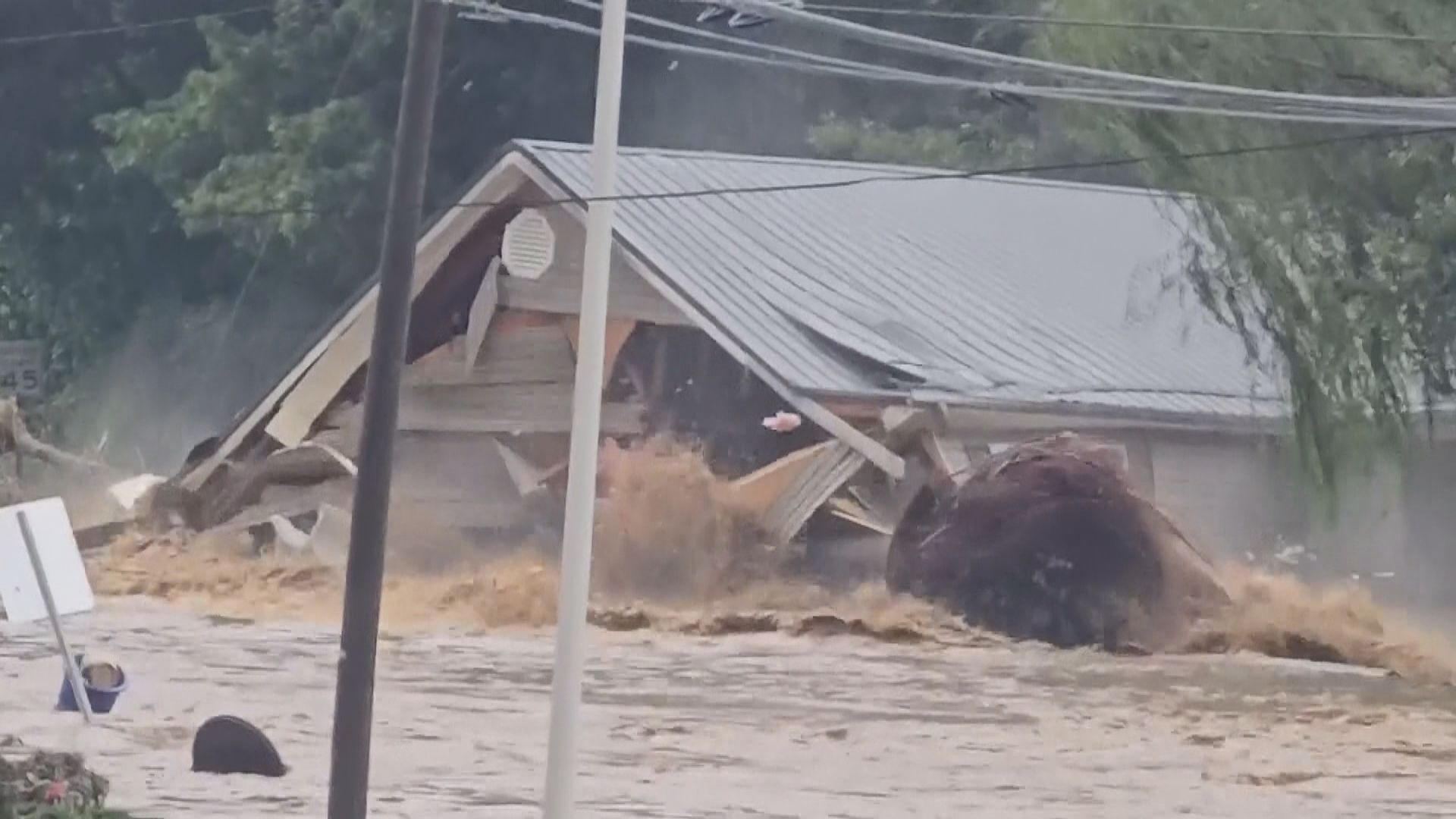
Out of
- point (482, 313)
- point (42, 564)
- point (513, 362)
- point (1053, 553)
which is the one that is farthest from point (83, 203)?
point (1053, 553)

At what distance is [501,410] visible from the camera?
619 inches

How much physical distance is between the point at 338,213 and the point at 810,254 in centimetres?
386

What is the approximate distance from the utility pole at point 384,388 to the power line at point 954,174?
3.38ft

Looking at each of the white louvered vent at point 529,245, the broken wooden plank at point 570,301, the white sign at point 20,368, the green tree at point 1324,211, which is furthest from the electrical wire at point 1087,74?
the white sign at point 20,368

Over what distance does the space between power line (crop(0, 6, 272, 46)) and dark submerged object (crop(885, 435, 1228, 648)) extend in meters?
7.41

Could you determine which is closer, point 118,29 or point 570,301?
point 570,301

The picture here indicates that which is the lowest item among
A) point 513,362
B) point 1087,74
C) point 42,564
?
point 42,564

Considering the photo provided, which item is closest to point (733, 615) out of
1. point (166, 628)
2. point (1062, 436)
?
point (1062, 436)

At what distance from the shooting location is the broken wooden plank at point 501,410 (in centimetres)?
1517

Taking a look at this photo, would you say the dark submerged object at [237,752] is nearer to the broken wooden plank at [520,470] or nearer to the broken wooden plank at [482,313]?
the broken wooden plank at [520,470]

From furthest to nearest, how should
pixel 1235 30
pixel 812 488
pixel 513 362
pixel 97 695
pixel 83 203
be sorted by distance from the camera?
pixel 83 203
pixel 97 695
pixel 513 362
pixel 812 488
pixel 1235 30

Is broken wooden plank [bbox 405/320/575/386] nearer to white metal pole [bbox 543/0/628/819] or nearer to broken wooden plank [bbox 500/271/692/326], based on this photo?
broken wooden plank [bbox 500/271/692/326]

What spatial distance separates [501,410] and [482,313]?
668 millimetres

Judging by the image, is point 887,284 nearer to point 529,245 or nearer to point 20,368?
point 529,245
